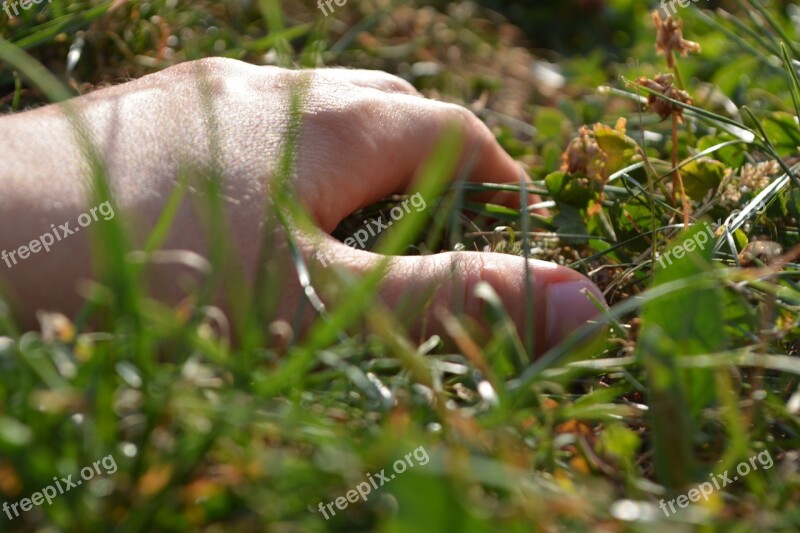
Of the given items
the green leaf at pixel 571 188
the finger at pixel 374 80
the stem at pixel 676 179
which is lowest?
the green leaf at pixel 571 188

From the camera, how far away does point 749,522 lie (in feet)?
2.96

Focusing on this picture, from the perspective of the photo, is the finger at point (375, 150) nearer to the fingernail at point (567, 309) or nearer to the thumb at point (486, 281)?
the thumb at point (486, 281)

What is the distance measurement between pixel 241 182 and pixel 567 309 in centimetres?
55

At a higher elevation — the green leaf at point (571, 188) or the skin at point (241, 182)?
the skin at point (241, 182)

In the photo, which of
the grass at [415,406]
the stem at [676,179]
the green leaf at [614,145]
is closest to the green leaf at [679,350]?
the grass at [415,406]

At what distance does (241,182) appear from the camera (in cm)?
144

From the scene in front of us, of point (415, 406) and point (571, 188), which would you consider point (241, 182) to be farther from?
point (571, 188)

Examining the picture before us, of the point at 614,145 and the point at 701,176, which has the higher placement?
the point at 614,145

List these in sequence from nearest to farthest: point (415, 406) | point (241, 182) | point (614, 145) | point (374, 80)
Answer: point (415, 406), point (241, 182), point (614, 145), point (374, 80)

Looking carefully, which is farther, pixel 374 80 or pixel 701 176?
pixel 374 80

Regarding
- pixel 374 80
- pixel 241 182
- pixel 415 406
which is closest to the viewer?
pixel 415 406

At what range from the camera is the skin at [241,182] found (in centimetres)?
133

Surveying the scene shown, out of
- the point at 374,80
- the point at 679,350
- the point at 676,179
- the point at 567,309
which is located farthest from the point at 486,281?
the point at 374,80

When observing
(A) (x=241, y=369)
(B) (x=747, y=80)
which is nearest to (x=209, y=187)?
(A) (x=241, y=369)
